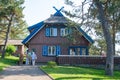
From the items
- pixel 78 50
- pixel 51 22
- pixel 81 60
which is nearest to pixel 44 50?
pixel 51 22

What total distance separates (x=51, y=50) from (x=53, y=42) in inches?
44.2

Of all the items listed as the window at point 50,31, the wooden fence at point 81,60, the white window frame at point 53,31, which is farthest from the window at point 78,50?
the wooden fence at point 81,60

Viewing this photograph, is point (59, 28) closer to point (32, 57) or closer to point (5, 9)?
point (32, 57)

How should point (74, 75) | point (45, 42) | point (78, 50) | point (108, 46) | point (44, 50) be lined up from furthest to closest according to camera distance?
point (78, 50), point (45, 42), point (44, 50), point (108, 46), point (74, 75)

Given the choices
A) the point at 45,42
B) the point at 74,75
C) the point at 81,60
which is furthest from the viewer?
the point at 45,42

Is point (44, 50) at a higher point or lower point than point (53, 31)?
lower

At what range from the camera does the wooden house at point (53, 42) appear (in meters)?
46.3

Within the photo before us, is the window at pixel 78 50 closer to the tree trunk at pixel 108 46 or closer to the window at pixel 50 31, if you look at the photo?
the window at pixel 50 31

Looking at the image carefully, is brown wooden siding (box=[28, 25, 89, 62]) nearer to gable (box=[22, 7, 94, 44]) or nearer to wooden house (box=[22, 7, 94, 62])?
wooden house (box=[22, 7, 94, 62])

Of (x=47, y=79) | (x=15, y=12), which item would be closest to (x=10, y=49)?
(x=15, y=12)

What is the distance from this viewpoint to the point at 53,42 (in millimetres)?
46750

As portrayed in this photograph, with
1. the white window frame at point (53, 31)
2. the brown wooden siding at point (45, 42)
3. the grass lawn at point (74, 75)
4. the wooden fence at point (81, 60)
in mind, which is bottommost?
the grass lawn at point (74, 75)

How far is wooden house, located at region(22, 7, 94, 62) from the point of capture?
1823 inches

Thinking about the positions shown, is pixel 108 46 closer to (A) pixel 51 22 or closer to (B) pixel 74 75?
(B) pixel 74 75
